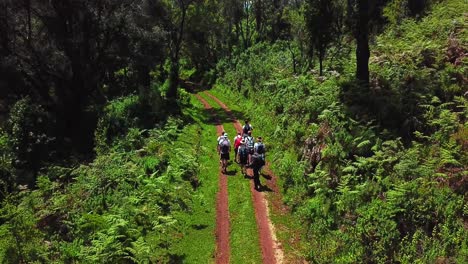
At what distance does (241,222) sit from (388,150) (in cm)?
664

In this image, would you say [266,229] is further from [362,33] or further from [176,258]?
[362,33]

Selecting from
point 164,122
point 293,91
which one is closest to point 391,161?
point 293,91

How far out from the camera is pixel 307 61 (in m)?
38.4

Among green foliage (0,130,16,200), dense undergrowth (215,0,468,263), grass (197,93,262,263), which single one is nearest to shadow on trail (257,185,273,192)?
grass (197,93,262,263)

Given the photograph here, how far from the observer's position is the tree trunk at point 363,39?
69.3ft

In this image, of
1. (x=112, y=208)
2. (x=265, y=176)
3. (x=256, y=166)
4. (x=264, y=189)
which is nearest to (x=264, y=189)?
(x=264, y=189)

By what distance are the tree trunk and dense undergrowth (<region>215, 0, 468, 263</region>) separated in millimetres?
692

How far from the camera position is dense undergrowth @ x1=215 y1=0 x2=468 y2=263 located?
1286cm

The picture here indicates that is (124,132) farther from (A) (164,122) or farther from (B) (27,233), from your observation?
(B) (27,233)

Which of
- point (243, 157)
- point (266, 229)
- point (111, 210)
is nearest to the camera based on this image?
point (266, 229)

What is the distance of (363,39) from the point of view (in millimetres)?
21578

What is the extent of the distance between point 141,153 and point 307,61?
19.9 metres

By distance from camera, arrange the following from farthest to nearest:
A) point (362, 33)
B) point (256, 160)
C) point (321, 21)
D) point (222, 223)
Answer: point (321, 21) → point (362, 33) → point (256, 160) → point (222, 223)

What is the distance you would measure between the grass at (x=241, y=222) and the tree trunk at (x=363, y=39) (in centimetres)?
866
